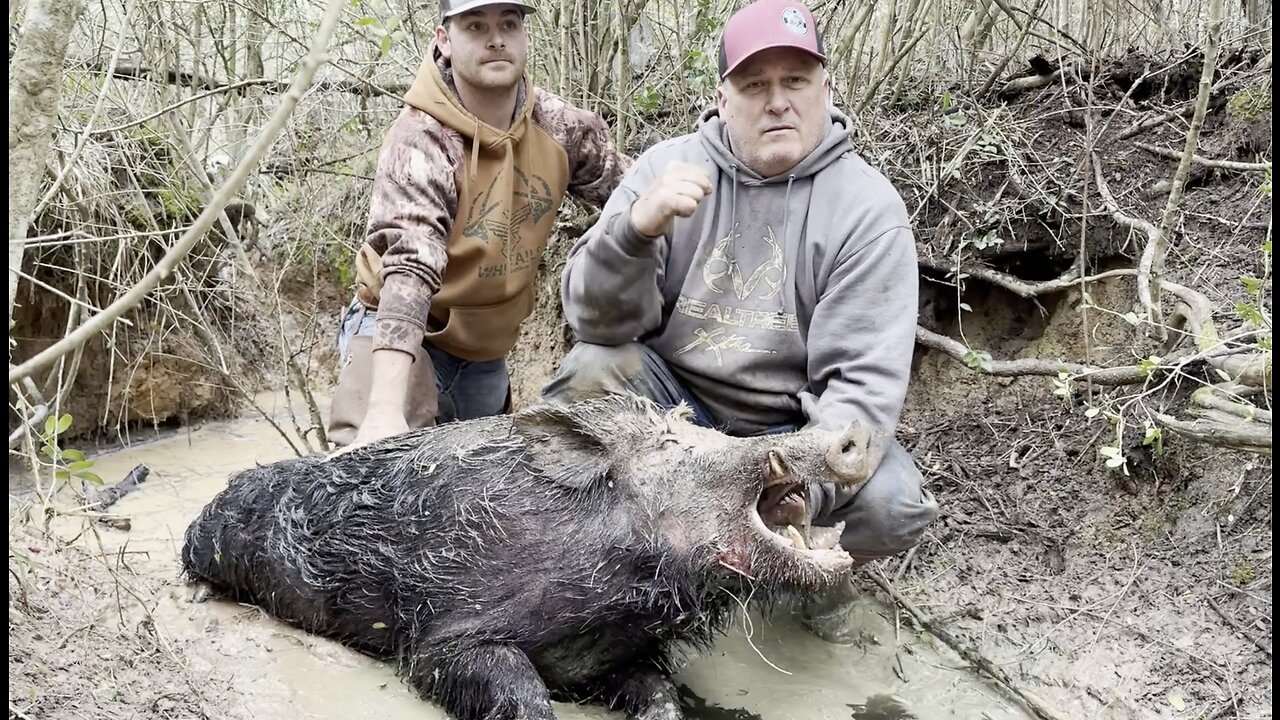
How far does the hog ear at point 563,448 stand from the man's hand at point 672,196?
1.94 ft

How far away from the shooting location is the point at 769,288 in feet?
10.6

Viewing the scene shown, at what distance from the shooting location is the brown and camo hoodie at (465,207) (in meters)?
3.55

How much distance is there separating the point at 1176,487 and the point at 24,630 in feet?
11.9

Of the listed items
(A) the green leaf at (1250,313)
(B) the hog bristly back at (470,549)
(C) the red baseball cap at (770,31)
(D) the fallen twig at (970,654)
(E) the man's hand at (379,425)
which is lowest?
(D) the fallen twig at (970,654)

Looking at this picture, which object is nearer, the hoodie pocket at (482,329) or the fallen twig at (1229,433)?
the fallen twig at (1229,433)

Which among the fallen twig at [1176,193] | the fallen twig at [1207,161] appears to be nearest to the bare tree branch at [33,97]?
the fallen twig at [1176,193]

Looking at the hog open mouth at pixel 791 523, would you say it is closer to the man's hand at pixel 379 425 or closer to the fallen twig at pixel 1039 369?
the fallen twig at pixel 1039 369

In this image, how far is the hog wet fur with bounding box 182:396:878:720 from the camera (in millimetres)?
2623

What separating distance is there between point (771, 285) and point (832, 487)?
706 millimetres

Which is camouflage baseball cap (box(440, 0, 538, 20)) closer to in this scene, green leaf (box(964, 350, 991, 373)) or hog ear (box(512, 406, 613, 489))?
hog ear (box(512, 406, 613, 489))

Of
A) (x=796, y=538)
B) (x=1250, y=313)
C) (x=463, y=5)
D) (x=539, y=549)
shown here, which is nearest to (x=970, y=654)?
(x=796, y=538)

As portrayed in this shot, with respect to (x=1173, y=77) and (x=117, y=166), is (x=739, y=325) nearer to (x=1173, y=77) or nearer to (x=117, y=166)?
(x=1173, y=77)

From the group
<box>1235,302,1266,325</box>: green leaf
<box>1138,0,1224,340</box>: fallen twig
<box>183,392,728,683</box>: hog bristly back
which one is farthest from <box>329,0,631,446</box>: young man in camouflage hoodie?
<box>1235,302,1266,325</box>: green leaf

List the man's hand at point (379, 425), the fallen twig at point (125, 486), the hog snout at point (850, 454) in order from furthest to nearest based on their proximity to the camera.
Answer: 1. the fallen twig at point (125, 486)
2. the man's hand at point (379, 425)
3. the hog snout at point (850, 454)
